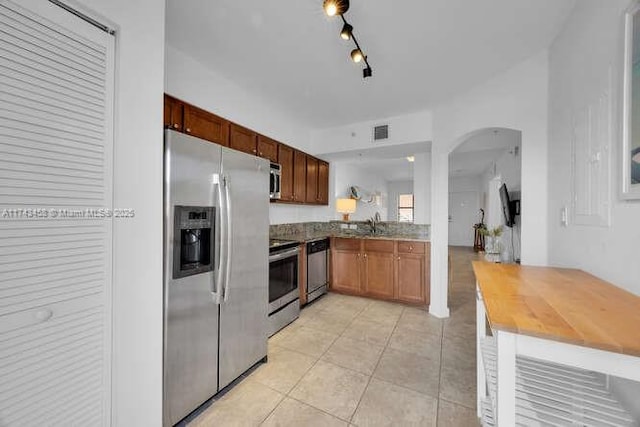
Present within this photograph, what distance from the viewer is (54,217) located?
95 cm

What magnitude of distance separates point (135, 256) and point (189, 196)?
474 mm

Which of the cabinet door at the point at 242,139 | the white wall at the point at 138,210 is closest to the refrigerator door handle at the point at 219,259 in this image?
the white wall at the point at 138,210

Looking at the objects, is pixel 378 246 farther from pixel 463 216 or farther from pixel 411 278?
pixel 463 216

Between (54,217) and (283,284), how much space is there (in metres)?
2.12

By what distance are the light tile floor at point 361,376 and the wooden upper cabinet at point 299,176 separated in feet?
5.54

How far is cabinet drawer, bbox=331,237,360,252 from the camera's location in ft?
12.8

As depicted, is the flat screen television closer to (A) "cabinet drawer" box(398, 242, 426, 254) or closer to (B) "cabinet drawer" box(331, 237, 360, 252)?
(A) "cabinet drawer" box(398, 242, 426, 254)

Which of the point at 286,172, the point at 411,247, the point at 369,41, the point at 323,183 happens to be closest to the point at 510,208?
the point at 411,247

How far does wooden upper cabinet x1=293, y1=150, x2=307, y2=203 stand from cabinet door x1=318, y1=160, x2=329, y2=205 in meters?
0.47

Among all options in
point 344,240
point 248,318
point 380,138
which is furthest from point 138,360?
point 380,138

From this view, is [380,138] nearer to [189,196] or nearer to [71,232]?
[189,196]

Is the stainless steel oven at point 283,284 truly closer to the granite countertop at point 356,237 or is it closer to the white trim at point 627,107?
Answer: the granite countertop at point 356,237

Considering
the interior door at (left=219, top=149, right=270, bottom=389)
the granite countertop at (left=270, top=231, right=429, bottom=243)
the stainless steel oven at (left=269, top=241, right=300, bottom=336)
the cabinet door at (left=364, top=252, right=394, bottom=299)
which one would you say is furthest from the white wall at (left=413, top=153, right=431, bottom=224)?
the interior door at (left=219, top=149, right=270, bottom=389)

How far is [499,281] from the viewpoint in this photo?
1264 millimetres
